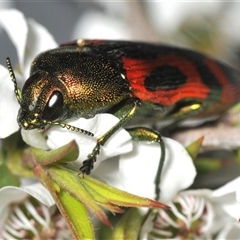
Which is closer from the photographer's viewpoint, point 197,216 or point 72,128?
point 72,128

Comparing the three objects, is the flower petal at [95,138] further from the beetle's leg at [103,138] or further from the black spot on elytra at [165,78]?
the black spot on elytra at [165,78]

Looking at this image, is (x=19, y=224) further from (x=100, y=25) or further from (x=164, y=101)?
(x=100, y=25)

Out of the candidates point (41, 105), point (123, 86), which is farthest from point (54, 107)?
point (123, 86)

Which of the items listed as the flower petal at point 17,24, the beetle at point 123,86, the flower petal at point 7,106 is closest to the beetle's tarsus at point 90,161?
the beetle at point 123,86

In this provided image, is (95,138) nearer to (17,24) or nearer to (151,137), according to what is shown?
(151,137)

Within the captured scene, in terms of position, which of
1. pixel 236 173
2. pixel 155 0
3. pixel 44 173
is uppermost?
pixel 44 173

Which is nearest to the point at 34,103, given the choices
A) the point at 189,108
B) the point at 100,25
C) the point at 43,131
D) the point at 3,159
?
the point at 43,131
